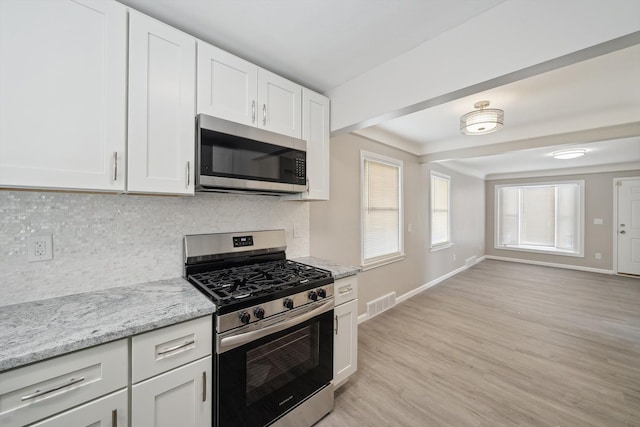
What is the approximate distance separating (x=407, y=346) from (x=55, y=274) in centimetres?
292

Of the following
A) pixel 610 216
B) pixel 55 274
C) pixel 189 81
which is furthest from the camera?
pixel 610 216

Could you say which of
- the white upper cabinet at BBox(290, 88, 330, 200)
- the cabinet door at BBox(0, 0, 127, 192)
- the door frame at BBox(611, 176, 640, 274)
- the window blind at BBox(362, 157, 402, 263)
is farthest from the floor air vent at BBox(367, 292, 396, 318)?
the door frame at BBox(611, 176, 640, 274)

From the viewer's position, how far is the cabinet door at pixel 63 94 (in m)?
1.04

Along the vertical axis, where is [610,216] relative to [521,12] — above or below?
below

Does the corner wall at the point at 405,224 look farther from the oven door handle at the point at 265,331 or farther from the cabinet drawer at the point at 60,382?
the cabinet drawer at the point at 60,382

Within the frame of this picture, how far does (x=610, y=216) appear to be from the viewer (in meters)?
5.55

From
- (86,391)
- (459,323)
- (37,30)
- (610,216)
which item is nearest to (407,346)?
(459,323)

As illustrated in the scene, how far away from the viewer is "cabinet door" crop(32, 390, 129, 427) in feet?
2.95

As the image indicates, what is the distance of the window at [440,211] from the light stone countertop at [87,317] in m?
4.40

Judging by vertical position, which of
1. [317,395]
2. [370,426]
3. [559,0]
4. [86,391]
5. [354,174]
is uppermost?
[559,0]

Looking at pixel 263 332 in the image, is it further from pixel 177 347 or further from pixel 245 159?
pixel 245 159

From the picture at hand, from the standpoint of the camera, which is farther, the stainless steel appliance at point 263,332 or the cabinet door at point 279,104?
the cabinet door at point 279,104

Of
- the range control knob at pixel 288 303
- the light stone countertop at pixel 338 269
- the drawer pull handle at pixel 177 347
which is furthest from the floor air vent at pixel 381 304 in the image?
the drawer pull handle at pixel 177 347

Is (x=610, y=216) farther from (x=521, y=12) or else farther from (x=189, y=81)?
(x=189, y=81)
